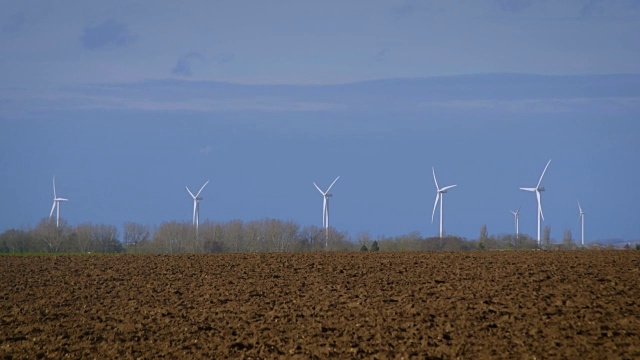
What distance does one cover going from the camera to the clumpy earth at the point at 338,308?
1825 centimetres

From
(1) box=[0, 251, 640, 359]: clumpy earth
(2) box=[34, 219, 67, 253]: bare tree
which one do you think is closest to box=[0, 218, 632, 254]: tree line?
(2) box=[34, 219, 67, 253]: bare tree

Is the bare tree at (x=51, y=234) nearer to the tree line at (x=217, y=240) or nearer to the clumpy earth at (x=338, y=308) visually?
the tree line at (x=217, y=240)

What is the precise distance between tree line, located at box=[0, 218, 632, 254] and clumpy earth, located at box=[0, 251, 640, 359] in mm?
32731

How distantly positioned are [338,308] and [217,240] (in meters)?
53.5

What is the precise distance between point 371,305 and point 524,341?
5334 mm

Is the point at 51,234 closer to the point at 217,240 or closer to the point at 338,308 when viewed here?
the point at 217,240

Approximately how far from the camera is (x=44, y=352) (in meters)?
19.5

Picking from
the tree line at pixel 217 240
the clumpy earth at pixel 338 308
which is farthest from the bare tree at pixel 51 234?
the clumpy earth at pixel 338 308

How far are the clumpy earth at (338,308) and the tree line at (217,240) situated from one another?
32.7 m

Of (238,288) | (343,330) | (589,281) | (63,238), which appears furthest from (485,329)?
(63,238)

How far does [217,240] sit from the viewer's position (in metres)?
75.1

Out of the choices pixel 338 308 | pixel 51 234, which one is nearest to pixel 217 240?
pixel 51 234

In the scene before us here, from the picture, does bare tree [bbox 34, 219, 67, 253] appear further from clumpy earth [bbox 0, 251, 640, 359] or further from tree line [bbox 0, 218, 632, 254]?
clumpy earth [bbox 0, 251, 640, 359]

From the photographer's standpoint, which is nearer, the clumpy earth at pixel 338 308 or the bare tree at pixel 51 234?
the clumpy earth at pixel 338 308
